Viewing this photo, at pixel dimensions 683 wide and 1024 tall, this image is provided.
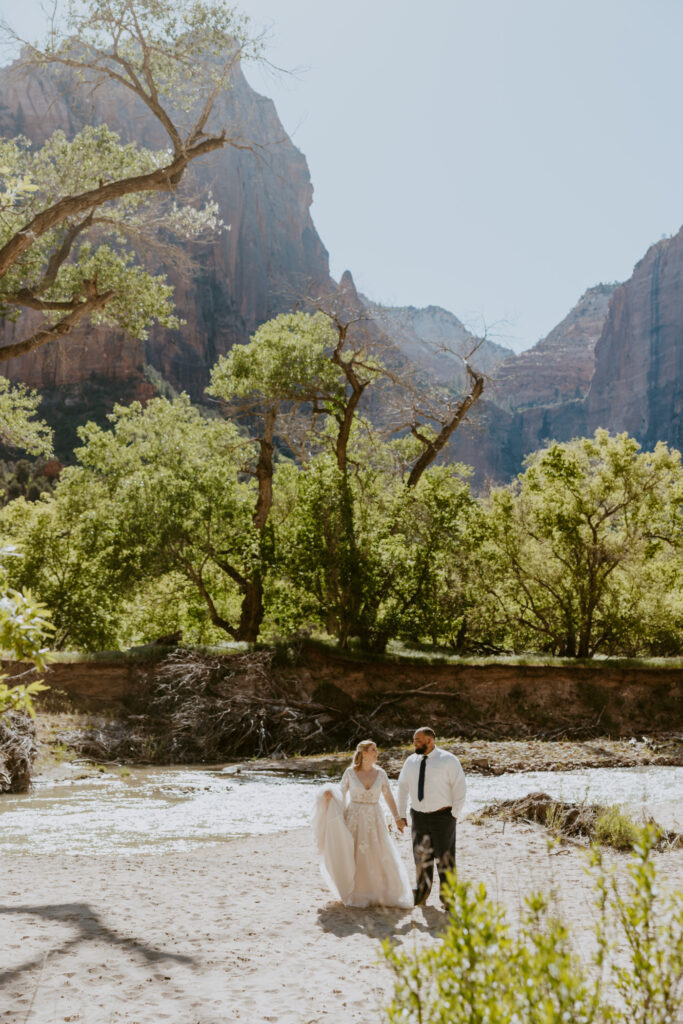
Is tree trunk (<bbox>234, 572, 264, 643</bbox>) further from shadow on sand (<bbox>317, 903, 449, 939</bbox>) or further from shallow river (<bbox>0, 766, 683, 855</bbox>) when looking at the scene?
shadow on sand (<bbox>317, 903, 449, 939</bbox>)

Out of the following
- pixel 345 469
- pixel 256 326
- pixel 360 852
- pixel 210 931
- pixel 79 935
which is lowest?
pixel 210 931

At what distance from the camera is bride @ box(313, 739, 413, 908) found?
7797 mm

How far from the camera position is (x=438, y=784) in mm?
7793

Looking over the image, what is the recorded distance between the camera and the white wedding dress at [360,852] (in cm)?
779

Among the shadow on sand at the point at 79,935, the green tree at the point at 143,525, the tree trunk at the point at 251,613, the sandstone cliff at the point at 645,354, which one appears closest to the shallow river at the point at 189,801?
the shadow on sand at the point at 79,935

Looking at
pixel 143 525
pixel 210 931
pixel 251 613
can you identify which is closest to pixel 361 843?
pixel 210 931

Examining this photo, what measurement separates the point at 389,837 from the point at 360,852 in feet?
1.11

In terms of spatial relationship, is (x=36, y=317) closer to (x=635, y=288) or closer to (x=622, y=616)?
(x=622, y=616)

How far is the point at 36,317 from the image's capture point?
88125 millimetres

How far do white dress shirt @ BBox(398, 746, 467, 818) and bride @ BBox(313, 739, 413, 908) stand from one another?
0.32 metres

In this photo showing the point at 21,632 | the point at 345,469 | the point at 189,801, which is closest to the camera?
the point at 21,632

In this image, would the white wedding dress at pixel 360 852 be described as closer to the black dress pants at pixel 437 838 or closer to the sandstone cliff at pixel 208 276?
the black dress pants at pixel 437 838

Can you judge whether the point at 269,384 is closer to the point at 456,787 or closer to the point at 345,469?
the point at 345,469

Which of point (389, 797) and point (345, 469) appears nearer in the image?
point (389, 797)
